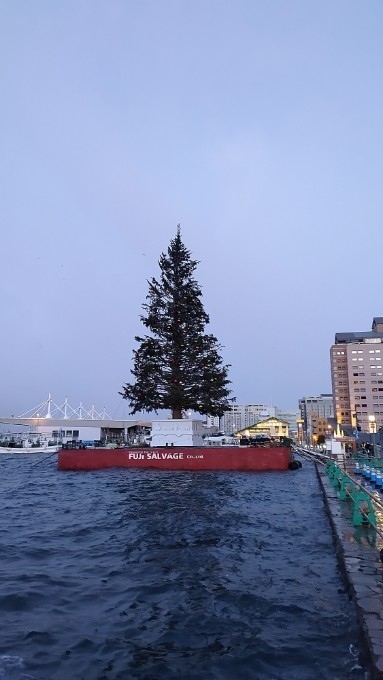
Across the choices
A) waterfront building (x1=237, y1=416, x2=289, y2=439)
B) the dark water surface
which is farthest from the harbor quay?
waterfront building (x1=237, y1=416, x2=289, y2=439)

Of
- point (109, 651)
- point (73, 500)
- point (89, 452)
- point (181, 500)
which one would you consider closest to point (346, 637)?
point (109, 651)

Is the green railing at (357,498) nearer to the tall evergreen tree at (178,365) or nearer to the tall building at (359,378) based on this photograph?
→ the tall evergreen tree at (178,365)

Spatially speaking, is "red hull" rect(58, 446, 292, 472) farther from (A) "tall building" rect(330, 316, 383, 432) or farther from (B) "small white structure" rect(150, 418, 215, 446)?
(A) "tall building" rect(330, 316, 383, 432)

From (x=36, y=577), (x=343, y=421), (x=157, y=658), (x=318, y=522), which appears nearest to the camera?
(x=157, y=658)

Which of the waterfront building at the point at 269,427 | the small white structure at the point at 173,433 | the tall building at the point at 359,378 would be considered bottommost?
the waterfront building at the point at 269,427

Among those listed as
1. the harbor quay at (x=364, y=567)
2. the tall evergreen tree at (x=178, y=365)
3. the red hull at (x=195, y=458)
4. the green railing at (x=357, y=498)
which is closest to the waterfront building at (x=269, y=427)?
the tall evergreen tree at (x=178, y=365)

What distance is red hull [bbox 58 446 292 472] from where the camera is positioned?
31.8 meters

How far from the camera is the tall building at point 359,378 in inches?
6628

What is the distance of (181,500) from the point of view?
65.1 feet

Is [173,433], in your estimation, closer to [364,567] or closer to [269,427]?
[364,567]

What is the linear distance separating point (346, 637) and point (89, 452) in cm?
2882

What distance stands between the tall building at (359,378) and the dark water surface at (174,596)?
158 m

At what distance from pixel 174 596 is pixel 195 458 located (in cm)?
2294

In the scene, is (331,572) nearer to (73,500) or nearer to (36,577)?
(36,577)
